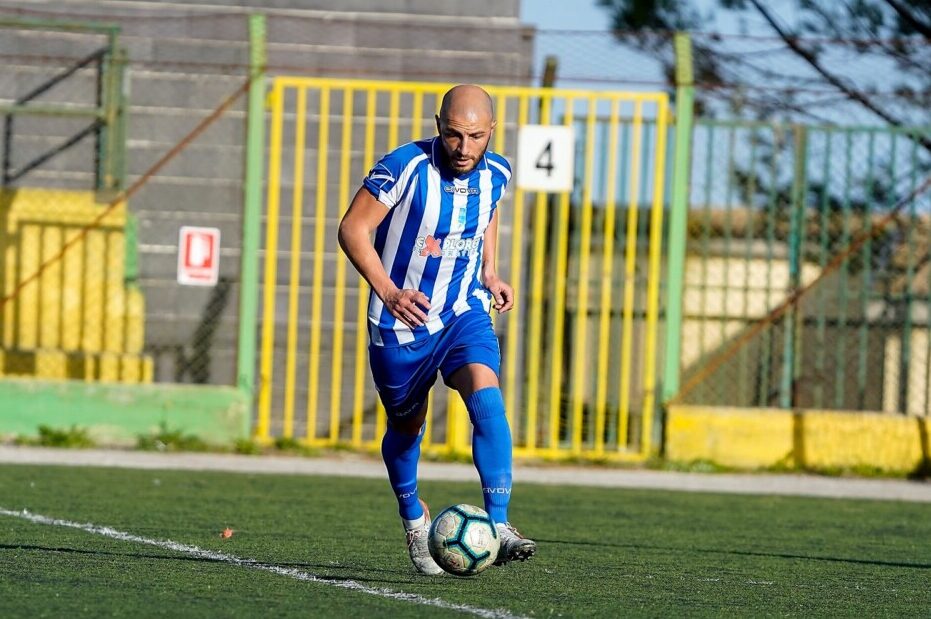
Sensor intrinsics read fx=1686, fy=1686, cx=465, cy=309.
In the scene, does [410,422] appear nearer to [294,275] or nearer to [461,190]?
[461,190]

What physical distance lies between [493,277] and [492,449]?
0.85 metres

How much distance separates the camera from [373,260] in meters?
6.05

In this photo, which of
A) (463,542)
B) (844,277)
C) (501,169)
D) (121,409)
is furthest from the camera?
(844,277)

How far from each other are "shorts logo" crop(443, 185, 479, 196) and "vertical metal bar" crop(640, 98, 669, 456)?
6814 mm

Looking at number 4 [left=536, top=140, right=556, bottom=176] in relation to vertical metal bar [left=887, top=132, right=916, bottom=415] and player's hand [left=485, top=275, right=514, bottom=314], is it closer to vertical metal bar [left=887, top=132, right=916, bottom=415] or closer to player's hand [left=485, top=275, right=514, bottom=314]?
vertical metal bar [left=887, top=132, right=916, bottom=415]

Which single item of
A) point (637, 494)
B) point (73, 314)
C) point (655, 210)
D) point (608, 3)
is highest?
point (608, 3)

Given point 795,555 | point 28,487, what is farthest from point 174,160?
point 795,555

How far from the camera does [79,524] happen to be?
25.3ft

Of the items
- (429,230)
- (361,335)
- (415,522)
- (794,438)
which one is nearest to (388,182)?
(429,230)

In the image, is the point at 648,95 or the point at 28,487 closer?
the point at 28,487

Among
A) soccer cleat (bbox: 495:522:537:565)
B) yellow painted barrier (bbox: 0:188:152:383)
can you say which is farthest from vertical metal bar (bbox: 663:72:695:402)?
soccer cleat (bbox: 495:522:537:565)

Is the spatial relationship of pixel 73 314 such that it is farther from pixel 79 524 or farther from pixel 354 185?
pixel 79 524

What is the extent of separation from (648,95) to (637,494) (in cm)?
351

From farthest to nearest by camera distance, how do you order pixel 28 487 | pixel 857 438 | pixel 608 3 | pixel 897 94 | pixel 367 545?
pixel 608 3 → pixel 897 94 → pixel 857 438 → pixel 28 487 → pixel 367 545
